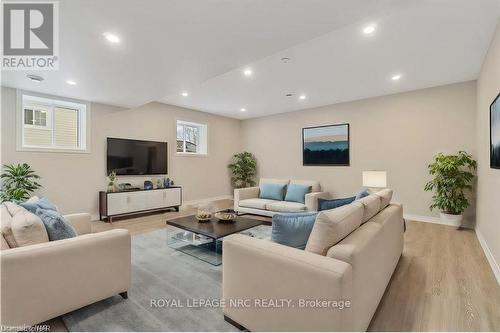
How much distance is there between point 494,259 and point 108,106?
21.3 feet

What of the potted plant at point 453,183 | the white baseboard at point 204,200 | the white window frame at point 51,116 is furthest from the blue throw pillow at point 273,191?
the white window frame at point 51,116

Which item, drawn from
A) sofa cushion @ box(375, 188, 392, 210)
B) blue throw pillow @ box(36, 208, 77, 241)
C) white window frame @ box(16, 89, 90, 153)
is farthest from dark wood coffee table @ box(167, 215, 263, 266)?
white window frame @ box(16, 89, 90, 153)

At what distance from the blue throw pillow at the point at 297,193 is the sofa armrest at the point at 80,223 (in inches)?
137

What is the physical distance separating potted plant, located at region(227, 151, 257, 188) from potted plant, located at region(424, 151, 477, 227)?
175 inches

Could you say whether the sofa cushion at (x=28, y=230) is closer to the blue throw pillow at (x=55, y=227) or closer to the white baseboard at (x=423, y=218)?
the blue throw pillow at (x=55, y=227)

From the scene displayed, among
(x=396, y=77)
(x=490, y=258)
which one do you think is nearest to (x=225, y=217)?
(x=490, y=258)

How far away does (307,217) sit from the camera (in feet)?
5.65

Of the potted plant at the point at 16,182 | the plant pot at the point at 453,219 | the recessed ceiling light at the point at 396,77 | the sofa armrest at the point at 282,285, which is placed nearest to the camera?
the sofa armrest at the point at 282,285

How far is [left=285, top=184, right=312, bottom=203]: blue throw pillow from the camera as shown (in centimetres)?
488

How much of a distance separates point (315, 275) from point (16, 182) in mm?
4775

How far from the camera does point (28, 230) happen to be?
1.65 metres

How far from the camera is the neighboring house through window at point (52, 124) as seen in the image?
167 inches

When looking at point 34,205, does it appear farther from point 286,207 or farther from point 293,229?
point 286,207

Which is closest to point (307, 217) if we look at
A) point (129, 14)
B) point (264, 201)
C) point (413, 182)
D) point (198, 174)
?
point (129, 14)
